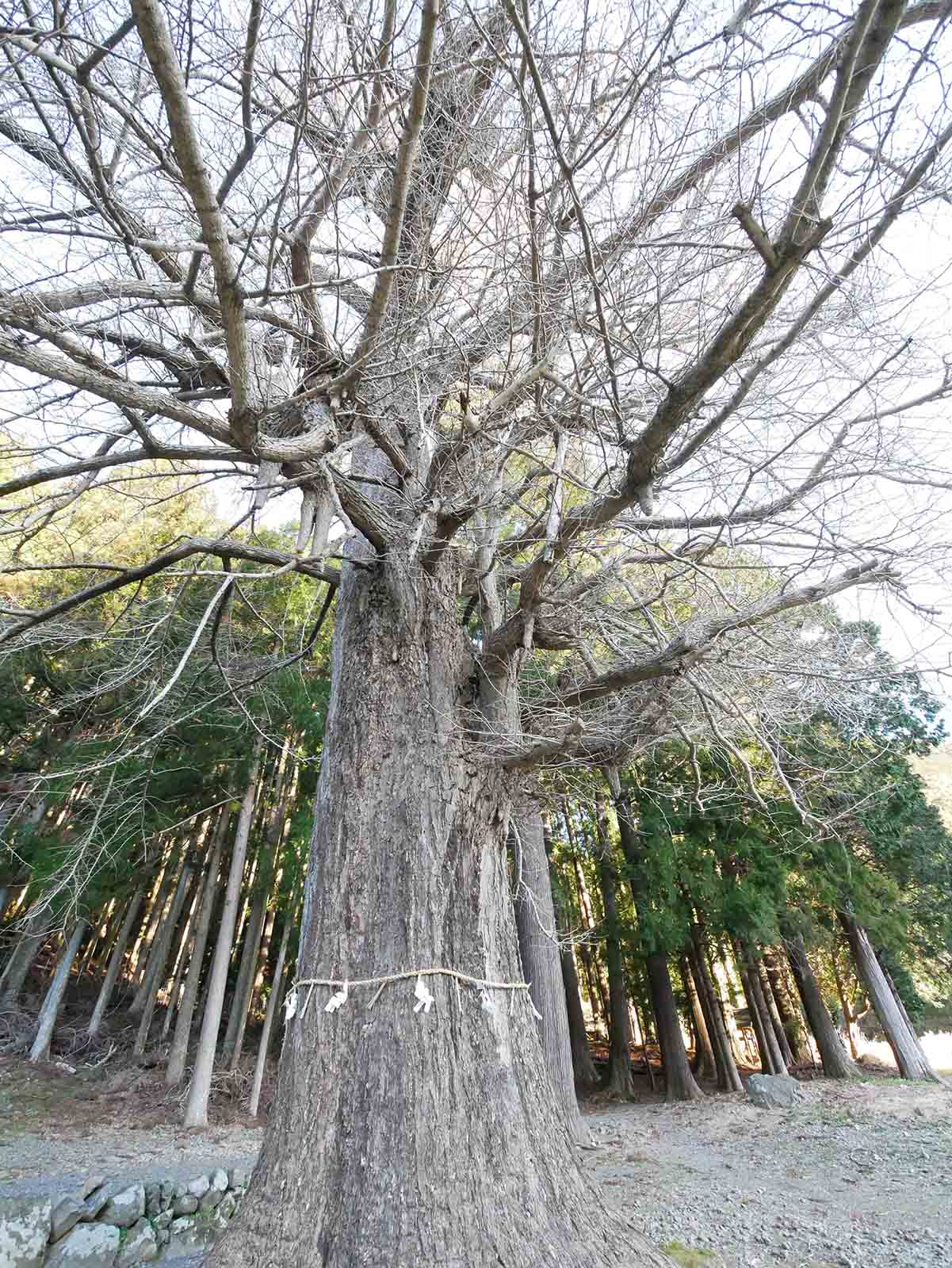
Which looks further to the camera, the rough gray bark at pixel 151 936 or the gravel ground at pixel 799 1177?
the rough gray bark at pixel 151 936

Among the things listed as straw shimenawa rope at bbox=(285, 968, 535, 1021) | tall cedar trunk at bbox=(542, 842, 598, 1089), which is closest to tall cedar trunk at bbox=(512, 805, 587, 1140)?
straw shimenawa rope at bbox=(285, 968, 535, 1021)

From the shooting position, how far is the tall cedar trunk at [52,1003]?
26.4 feet

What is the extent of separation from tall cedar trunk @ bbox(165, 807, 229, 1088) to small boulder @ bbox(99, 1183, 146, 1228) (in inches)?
167

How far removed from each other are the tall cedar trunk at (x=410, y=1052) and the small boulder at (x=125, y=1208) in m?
3.12

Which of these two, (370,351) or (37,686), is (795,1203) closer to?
(370,351)

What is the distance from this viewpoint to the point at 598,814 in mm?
3682

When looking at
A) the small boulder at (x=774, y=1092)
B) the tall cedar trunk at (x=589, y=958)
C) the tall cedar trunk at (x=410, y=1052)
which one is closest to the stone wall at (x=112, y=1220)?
the tall cedar trunk at (x=410, y=1052)

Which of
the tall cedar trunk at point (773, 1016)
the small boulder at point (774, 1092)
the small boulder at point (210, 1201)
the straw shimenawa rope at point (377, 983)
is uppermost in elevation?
the tall cedar trunk at point (773, 1016)

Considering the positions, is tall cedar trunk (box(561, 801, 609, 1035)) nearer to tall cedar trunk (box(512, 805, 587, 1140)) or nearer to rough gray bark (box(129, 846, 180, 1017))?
tall cedar trunk (box(512, 805, 587, 1140))

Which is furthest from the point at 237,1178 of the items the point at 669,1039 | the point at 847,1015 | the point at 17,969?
the point at 847,1015

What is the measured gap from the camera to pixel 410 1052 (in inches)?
79.5

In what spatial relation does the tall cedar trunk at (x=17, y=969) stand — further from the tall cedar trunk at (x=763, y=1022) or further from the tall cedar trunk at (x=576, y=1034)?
the tall cedar trunk at (x=763, y=1022)

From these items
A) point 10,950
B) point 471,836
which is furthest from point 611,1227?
point 10,950

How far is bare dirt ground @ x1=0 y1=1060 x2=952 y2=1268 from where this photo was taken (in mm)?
3166
